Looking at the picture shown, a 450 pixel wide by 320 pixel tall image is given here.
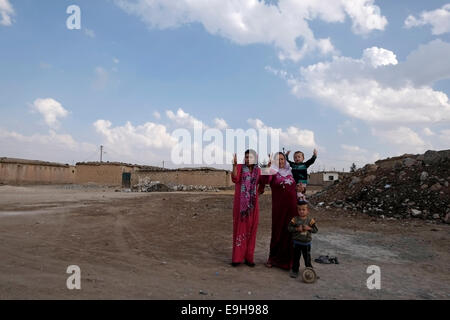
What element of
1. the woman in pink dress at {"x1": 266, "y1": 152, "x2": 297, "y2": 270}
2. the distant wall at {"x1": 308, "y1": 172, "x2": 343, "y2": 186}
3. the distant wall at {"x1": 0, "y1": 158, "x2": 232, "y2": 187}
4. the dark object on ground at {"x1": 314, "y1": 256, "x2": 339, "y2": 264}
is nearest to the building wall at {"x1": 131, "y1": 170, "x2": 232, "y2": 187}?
the distant wall at {"x1": 0, "y1": 158, "x2": 232, "y2": 187}

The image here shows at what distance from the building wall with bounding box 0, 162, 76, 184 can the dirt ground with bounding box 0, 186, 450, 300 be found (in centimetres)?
2952

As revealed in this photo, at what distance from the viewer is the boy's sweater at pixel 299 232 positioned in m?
3.71

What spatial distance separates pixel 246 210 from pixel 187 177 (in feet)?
93.0

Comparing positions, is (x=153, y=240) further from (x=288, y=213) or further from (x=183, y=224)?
(x=288, y=213)

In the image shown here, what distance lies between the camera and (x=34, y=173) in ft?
115

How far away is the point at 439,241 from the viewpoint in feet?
20.8

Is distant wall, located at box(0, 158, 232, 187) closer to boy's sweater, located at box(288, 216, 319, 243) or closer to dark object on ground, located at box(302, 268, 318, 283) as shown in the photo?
boy's sweater, located at box(288, 216, 319, 243)

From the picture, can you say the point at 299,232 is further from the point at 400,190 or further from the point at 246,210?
the point at 400,190

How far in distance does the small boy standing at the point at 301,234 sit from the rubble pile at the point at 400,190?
6732 millimetres

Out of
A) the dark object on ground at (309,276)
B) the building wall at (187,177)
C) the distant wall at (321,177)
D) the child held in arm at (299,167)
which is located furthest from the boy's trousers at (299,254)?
the distant wall at (321,177)

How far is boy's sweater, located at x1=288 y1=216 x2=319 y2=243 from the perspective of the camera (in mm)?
3709

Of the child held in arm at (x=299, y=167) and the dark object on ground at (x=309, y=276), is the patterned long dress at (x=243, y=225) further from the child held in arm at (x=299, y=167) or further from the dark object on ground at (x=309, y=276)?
the dark object on ground at (x=309, y=276)
